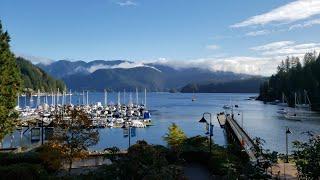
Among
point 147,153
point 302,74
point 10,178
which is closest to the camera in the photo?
point 147,153

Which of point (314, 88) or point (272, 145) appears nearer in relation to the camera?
point (272, 145)

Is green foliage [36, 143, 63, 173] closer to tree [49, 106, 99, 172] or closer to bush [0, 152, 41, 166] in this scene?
tree [49, 106, 99, 172]

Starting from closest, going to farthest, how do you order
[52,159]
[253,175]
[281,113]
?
[253,175] < [52,159] < [281,113]

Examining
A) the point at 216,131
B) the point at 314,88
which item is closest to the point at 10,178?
the point at 216,131

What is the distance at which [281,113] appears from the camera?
14538cm

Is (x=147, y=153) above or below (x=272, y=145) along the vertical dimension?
above

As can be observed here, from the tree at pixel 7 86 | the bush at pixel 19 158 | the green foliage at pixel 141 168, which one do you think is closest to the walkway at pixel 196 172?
the bush at pixel 19 158

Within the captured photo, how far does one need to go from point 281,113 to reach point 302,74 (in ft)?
104

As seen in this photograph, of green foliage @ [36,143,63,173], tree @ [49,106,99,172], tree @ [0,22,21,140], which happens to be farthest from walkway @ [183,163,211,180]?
tree @ [0,22,21,140]

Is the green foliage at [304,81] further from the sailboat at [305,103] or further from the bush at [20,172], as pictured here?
the bush at [20,172]

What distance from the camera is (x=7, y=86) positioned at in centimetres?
4569

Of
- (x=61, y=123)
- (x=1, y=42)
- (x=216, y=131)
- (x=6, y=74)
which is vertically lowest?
(x=216, y=131)

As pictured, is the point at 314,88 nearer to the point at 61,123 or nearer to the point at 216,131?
the point at 216,131

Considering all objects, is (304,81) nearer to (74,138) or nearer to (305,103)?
(305,103)
